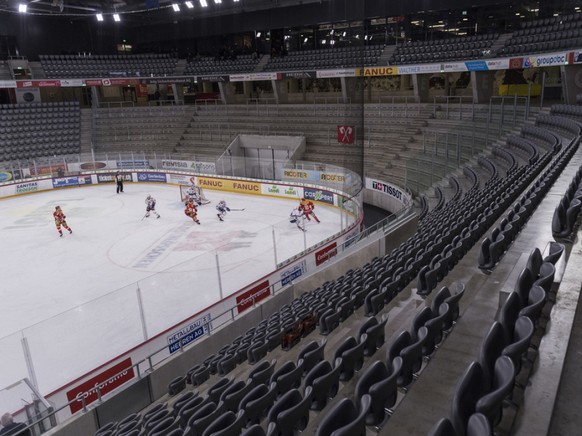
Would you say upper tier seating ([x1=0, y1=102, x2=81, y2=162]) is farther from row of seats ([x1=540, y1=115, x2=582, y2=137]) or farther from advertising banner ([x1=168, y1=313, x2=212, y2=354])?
row of seats ([x1=540, y1=115, x2=582, y2=137])

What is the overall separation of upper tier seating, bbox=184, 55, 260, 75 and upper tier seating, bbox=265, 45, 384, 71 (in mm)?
1588

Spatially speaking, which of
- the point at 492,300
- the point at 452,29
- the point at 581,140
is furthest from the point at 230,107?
the point at 492,300

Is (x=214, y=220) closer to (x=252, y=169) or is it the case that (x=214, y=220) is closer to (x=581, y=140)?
(x=252, y=169)

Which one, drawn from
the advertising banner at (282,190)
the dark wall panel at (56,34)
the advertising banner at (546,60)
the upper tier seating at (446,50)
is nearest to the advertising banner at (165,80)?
the dark wall panel at (56,34)

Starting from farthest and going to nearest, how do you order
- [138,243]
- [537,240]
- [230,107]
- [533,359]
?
[230,107] < [138,243] < [537,240] < [533,359]

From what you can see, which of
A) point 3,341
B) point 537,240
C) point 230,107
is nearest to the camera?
point 537,240

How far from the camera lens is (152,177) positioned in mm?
29391

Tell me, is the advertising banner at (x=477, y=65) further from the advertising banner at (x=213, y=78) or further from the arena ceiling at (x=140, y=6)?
the advertising banner at (x=213, y=78)

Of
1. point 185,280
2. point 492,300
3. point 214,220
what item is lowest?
point 214,220

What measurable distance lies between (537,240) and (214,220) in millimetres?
14950

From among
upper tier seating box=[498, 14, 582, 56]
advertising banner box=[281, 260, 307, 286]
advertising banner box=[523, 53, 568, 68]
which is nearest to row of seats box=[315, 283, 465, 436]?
advertising banner box=[281, 260, 307, 286]

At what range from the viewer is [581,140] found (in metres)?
13.0

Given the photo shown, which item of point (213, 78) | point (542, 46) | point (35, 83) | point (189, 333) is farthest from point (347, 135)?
point (35, 83)

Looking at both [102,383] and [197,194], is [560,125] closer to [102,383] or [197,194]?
[197,194]
